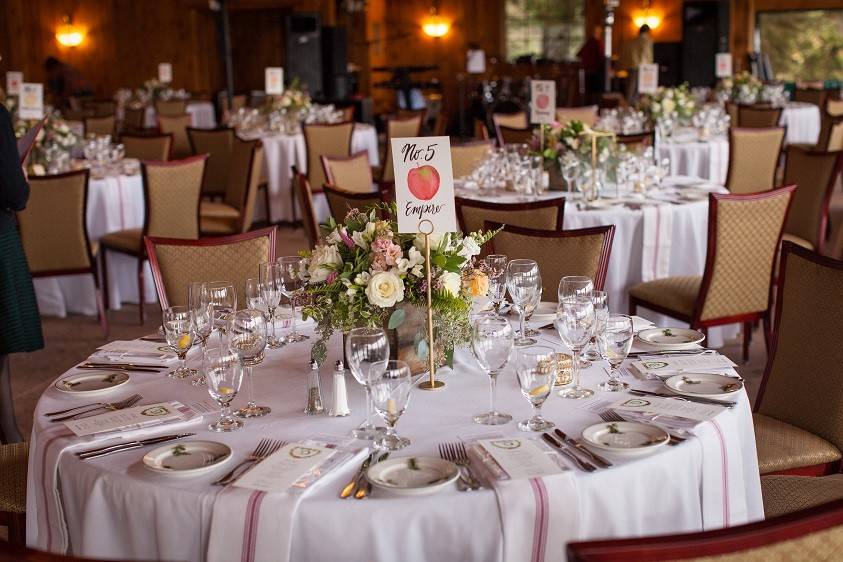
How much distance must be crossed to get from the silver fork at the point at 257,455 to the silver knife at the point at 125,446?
0.19 m

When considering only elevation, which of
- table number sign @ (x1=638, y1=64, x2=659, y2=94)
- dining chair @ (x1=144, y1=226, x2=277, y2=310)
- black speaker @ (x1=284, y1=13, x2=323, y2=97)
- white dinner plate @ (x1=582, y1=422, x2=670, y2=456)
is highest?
black speaker @ (x1=284, y1=13, x2=323, y2=97)

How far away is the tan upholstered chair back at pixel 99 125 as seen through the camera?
10586mm

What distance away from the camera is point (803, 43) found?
58.1 ft

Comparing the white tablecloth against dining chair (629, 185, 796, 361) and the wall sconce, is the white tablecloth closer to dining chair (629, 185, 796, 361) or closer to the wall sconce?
dining chair (629, 185, 796, 361)

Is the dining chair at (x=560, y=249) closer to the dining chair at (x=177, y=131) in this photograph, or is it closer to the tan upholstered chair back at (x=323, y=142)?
the tan upholstered chair back at (x=323, y=142)

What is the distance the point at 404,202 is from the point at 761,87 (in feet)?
33.2

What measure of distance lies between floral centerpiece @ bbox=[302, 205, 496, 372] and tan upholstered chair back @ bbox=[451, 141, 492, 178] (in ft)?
13.4

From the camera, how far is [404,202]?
2.37m

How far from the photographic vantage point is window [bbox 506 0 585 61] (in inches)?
760

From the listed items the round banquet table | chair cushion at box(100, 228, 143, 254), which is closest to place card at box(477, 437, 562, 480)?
the round banquet table

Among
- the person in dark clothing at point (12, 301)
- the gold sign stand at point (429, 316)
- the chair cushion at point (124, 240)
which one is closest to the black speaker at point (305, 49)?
the chair cushion at point (124, 240)

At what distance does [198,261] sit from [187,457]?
160cm

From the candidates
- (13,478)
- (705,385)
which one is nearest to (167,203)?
(13,478)

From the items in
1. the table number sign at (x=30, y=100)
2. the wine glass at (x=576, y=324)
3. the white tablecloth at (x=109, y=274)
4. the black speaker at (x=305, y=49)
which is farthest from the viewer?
the black speaker at (x=305, y=49)
